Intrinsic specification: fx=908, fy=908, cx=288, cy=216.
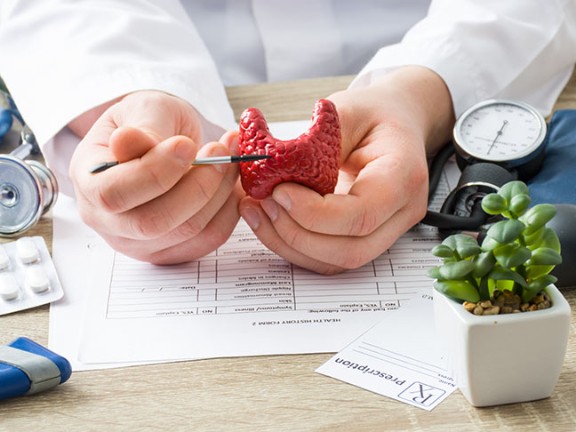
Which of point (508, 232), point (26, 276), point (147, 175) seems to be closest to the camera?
point (508, 232)

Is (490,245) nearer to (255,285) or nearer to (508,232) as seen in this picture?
(508,232)

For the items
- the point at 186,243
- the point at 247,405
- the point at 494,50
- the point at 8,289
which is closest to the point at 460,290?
the point at 247,405

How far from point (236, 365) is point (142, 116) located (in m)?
0.27

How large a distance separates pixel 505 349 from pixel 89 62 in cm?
60

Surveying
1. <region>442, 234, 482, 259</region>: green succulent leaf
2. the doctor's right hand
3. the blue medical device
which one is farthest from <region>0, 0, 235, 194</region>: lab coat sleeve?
<region>442, 234, 482, 259</region>: green succulent leaf

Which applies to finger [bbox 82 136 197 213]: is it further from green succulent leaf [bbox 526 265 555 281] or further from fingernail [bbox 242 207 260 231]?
green succulent leaf [bbox 526 265 555 281]

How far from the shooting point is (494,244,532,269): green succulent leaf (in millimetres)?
567

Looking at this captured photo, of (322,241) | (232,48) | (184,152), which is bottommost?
(232,48)

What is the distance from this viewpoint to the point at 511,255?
1.88ft

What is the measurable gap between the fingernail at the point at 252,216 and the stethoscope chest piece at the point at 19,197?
235mm

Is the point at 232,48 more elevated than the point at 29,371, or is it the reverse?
the point at 29,371

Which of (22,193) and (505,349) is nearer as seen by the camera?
(505,349)

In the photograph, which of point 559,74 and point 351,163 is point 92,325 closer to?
point 351,163

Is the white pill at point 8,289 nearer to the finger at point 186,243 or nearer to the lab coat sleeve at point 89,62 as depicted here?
the finger at point 186,243
